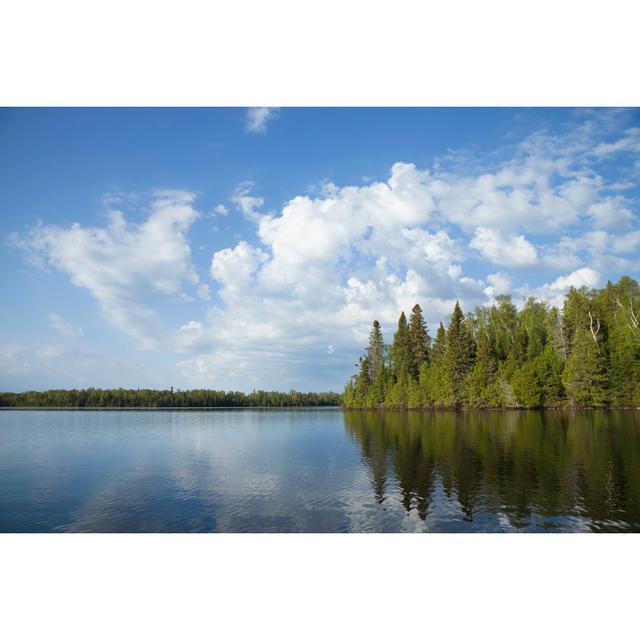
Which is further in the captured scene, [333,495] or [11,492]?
[11,492]

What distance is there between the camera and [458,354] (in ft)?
327

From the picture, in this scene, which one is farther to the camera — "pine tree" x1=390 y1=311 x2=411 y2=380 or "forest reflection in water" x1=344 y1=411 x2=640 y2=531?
"pine tree" x1=390 y1=311 x2=411 y2=380

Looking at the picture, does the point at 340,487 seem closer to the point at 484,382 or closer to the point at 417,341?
the point at 484,382

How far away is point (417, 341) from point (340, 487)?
323 ft

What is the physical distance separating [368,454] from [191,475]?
14572 mm

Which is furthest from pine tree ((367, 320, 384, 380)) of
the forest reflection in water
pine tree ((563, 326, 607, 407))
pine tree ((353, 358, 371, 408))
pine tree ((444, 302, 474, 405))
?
the forest reflection in water

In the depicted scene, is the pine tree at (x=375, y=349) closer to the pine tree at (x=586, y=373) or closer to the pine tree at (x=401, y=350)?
the pine tree at (x=401, y=350)

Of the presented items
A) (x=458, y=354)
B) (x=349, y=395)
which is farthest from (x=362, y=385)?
(x=458, y=354)

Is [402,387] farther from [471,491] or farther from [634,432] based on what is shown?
[471,491]

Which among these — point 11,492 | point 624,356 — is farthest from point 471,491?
point 624,356

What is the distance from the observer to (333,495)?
2211cm

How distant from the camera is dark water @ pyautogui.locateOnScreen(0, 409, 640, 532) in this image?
17.8m

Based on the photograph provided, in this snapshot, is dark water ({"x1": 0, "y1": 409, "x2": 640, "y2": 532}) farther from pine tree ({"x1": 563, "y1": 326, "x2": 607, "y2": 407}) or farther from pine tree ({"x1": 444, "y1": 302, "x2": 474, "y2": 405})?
pine tree ({"x1": 444, "y1": 302, "x2": 474, "y2": 405})

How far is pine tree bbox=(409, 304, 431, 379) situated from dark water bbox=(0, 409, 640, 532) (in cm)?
7498
